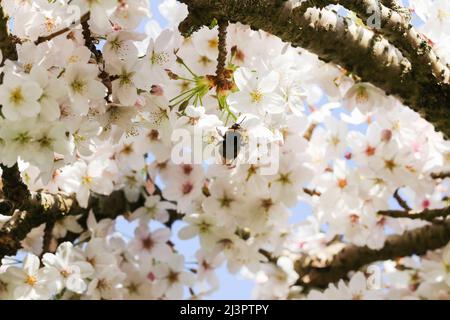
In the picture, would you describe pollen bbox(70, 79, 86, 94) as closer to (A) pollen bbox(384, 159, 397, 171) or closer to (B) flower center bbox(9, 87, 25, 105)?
(B) flower center bbox(9, 87, 25, 105)

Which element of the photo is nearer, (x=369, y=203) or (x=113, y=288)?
(x=113, y=288)

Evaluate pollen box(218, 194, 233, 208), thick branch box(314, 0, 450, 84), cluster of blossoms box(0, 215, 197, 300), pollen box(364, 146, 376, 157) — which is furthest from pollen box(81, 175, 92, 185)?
thick branch box(314, 0, 450, 84)

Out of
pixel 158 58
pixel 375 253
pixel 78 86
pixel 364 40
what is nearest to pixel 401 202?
pixel 375 253

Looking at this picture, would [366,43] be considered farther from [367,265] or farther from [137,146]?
[367,265]

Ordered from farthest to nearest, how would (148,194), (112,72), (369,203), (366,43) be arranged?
(148,194)
(369,203)
(366,43)
(112,72)

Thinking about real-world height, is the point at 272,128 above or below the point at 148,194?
below

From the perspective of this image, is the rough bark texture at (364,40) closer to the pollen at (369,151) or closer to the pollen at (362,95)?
the pollen at (362,95)

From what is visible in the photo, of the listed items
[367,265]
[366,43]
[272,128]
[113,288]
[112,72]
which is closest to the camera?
[112,72]
